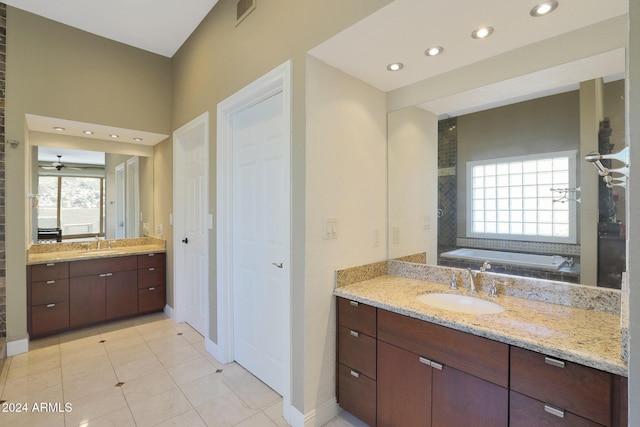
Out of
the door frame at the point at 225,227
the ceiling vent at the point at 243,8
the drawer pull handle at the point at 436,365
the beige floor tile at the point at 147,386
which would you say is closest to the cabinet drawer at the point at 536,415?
the drawer pull handle at the point at 436,365

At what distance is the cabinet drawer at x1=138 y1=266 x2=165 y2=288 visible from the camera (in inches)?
144

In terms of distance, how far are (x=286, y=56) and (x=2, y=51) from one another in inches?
109

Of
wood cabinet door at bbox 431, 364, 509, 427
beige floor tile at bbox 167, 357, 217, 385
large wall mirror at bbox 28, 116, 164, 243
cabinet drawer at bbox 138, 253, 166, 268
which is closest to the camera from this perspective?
wood cabinet door at bbox 431, 364, 509, 427

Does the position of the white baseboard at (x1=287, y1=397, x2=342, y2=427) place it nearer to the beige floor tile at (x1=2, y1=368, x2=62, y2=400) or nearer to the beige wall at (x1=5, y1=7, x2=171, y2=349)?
the beige floor tile at (x1=2, y1=368, x2=62, y2=400)

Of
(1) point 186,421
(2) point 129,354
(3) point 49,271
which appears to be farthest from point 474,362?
(3) point 49,271

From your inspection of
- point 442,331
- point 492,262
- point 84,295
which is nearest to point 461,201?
point 492,262

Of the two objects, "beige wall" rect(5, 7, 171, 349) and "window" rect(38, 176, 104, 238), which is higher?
"beige wall" rect(5, 7, 171, 349)

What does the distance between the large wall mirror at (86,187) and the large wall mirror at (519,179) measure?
312 cm

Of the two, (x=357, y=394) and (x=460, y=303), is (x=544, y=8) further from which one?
(x=357, y=394)

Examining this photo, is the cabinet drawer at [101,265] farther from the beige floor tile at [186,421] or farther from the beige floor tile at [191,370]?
the beige floor tile at [186,421]

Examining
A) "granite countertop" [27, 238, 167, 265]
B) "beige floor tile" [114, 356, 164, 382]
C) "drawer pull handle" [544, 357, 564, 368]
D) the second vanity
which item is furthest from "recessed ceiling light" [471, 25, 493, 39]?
"granite countertop" [27, 238, 167, 265]

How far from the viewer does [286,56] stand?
1.93 metres

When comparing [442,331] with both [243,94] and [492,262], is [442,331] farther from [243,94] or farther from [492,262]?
[243,94]

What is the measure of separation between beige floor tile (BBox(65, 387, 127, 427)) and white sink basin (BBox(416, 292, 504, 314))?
7.19 feet
